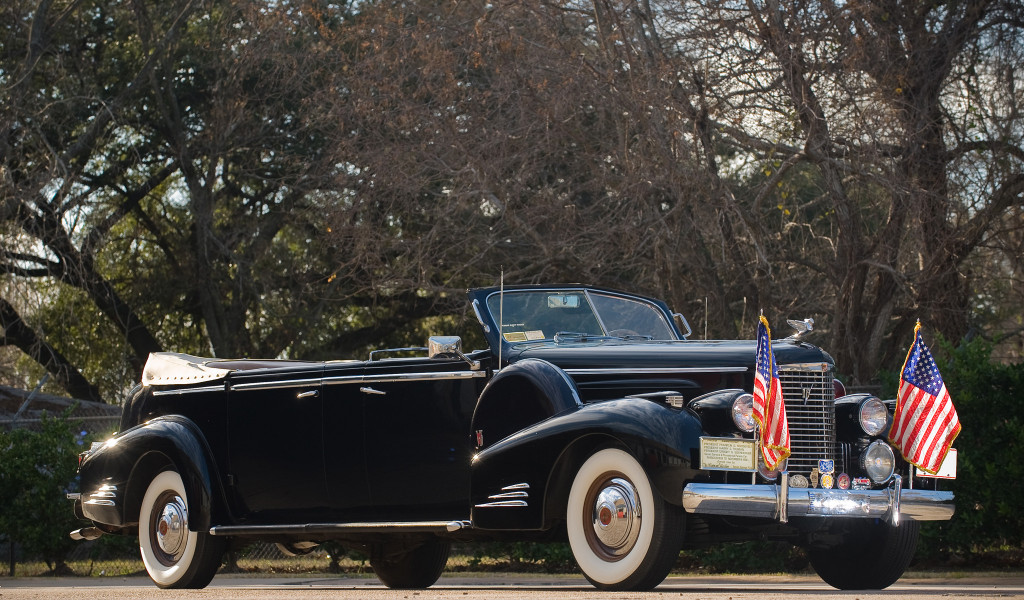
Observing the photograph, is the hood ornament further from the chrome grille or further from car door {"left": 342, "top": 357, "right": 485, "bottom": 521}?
car door {"left": 342, "top": 357, "right": 485, "bottom": 521}

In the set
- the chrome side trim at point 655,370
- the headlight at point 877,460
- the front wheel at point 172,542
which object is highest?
the chrome side trim at point 655,370

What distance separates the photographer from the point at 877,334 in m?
14.5

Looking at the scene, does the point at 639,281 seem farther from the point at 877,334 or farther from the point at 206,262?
the point at 206,262

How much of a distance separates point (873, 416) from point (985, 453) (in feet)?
14.9

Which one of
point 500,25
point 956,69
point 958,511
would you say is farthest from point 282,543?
point 956,69

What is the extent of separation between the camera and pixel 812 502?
248 inches

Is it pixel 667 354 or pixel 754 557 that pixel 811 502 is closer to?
pixel 667 354

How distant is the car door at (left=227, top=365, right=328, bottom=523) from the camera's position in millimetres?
8117

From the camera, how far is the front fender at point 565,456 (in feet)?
20.3

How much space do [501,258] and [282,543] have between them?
870cm

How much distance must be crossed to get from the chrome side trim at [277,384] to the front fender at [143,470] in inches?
18.1

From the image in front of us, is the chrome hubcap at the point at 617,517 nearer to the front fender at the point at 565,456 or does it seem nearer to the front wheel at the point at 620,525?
the front wheel at the point at 620,525

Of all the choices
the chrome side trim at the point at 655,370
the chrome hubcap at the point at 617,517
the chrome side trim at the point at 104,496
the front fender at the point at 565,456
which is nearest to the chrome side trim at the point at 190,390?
the chrome side trim at the point at 104,496

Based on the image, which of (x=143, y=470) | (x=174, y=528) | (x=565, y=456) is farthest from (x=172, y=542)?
(x=565, y=456)
